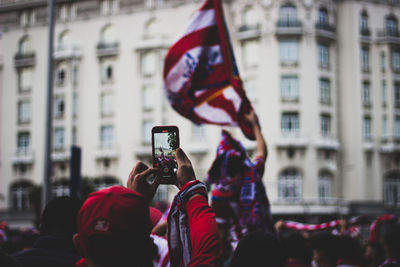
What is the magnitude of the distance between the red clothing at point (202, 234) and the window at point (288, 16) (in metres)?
32.8

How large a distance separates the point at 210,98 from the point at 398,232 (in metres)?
3.33

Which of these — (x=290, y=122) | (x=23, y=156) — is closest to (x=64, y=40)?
(x=23, y=156)

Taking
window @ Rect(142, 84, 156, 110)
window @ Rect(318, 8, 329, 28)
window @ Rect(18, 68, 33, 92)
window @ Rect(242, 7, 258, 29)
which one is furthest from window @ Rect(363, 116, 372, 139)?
window @ Rect(18, 68, 33, 92)

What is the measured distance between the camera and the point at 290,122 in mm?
34250

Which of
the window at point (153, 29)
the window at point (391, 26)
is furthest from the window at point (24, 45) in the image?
the window at point (391, 26)

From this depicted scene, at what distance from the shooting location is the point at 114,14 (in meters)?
38.5

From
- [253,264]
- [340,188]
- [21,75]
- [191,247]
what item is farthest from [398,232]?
[21,75]

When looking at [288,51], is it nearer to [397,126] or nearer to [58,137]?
[397,126]

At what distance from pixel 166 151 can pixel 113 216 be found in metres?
0.62

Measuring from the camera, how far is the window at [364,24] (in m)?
36.3

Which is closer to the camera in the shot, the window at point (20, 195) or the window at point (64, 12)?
the window at point (20, 195)

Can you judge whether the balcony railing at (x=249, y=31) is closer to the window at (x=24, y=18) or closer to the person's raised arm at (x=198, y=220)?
the window at (x=24, y=18)

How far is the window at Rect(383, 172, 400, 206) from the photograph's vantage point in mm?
35969

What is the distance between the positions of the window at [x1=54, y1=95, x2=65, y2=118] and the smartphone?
37436 millimetres
